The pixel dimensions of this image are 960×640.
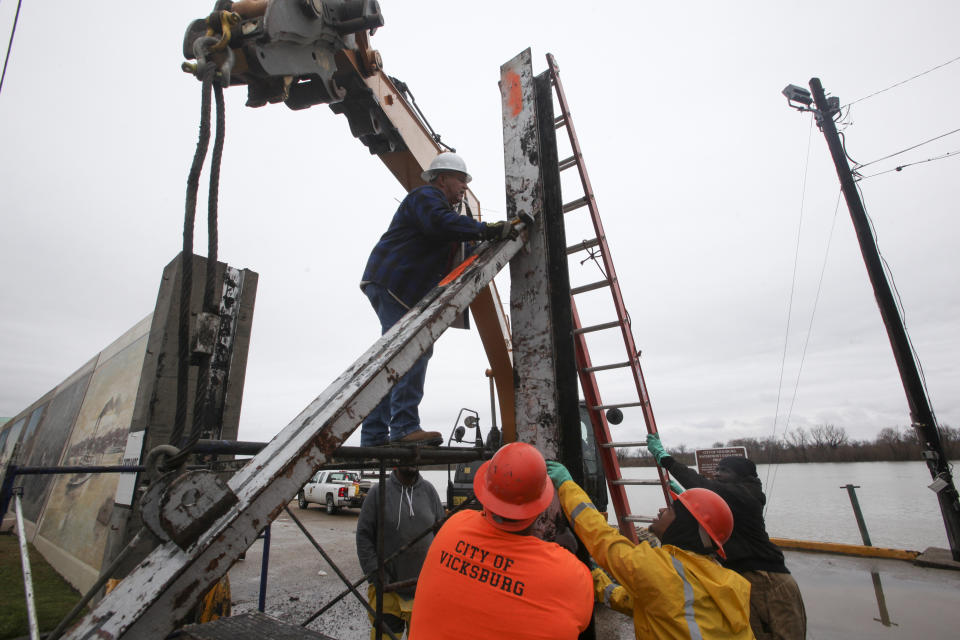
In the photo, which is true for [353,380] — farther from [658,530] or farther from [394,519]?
[394,519]

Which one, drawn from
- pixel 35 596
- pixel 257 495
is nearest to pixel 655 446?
pixel 257 495

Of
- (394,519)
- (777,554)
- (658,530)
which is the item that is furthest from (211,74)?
(777,554)

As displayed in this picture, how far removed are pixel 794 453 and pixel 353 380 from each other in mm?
53419

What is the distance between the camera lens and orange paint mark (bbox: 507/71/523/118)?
8.36 ft

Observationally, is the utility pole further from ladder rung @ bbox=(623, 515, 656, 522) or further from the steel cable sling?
the steel cable sling

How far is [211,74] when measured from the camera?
1461mm

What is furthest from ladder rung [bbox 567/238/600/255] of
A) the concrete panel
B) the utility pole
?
the utility pole

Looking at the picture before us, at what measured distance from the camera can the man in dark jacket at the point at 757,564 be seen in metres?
3.20

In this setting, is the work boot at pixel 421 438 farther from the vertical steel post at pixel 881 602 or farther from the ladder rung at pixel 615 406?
the vertical steel post at pixel 881 602

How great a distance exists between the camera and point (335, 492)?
15.2m

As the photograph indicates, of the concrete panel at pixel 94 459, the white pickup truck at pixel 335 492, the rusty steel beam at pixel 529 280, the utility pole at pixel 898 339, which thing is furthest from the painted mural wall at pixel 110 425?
the utility pole at pixel 898 339

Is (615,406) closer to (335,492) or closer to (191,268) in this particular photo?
(191,268)

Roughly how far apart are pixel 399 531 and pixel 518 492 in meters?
2.35

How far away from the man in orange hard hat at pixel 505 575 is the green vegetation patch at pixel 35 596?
4.27 metres
